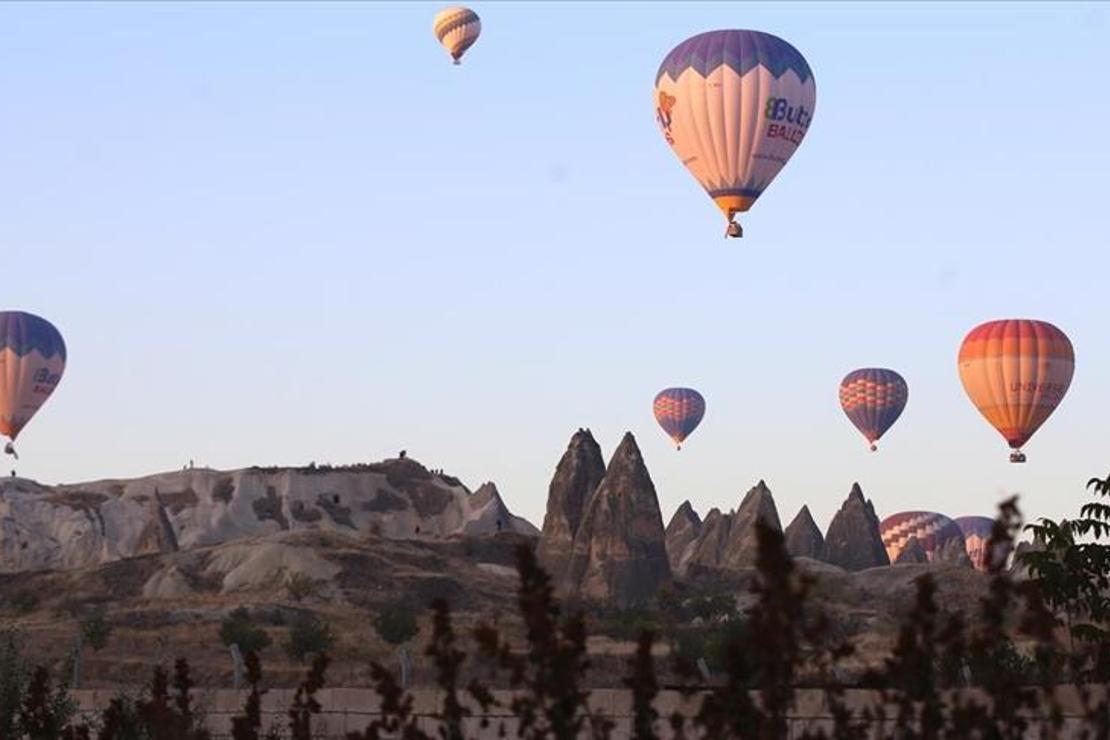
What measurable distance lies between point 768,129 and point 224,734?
47.2m

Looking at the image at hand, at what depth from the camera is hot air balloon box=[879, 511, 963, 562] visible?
623 feet

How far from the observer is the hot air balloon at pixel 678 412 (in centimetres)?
15388

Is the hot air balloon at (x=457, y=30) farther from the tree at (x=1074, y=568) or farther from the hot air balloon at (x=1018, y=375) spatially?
the tree at (x=1074, y=568)

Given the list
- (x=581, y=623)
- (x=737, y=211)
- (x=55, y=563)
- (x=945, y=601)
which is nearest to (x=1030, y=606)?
(x=581, y=623)

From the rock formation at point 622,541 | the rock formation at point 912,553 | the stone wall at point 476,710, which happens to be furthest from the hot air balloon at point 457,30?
the stone wall at point 476,710

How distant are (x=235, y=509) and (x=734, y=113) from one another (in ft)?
356

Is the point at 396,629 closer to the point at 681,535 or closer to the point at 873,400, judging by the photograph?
the point at 873,400

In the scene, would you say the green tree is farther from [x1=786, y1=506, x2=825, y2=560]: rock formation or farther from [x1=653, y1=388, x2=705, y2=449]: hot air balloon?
[x1=786, y1=506, x2=825, y2=560]: rock formation

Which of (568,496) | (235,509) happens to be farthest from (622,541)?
(235,509)

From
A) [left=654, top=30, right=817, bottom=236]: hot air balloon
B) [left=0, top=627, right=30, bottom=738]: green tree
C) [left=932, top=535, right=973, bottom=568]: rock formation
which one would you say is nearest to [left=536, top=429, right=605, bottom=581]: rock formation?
[left=932, top=535, right=973, bottom=568]: rock formation

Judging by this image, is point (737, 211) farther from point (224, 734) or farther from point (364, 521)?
point (364, 521)

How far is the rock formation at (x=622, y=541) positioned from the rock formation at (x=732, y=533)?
2846 centimetres

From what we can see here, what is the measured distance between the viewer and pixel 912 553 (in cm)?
17788

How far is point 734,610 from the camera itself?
111188 mm
